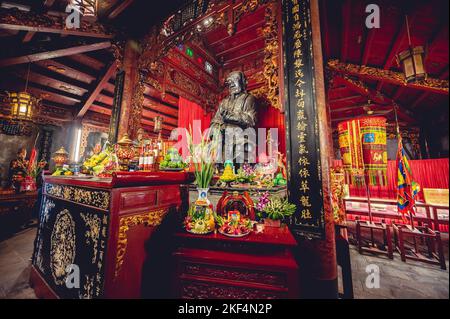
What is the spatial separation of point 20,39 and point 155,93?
336 cm

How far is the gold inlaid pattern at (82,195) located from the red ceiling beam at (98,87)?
4321mm

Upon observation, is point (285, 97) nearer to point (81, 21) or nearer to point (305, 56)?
point (305, 56)

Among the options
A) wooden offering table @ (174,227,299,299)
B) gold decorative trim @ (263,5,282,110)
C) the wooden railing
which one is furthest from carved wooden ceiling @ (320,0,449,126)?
wooden offering table @ (174,227,299,299)

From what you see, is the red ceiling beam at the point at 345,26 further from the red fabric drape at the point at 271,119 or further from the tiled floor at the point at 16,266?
the tiled floor at the point at 16,266

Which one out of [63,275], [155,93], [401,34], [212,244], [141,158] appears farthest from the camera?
[155,93]

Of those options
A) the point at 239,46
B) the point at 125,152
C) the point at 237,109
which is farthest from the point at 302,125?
the point at 239,46

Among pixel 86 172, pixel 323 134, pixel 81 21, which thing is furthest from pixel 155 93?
pixel 323 134

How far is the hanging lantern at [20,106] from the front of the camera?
13.3ft

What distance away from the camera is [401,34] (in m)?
3.15

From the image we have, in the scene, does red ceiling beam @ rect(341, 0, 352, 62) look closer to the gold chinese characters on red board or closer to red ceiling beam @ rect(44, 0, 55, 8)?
the gold chinese characters on red board

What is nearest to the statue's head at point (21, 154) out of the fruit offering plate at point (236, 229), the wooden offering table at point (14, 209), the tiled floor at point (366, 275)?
the wooden offering table at point (14, 209)

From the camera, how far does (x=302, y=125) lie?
196 cm

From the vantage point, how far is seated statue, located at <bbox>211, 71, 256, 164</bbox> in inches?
131
